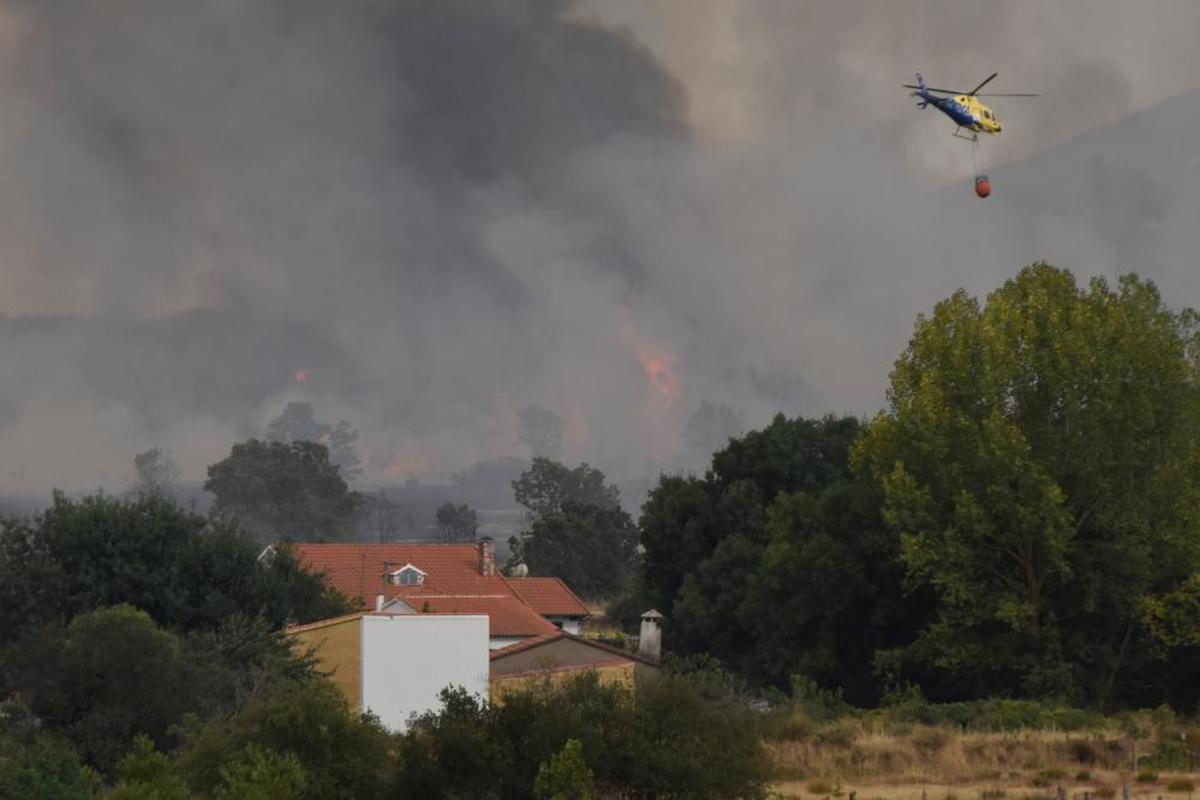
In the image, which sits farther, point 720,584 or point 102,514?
point 720,584

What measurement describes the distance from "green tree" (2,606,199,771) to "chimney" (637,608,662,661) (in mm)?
37579

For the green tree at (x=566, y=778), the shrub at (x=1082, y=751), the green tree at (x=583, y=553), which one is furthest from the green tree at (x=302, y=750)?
the green tree at (x=583, y=553)

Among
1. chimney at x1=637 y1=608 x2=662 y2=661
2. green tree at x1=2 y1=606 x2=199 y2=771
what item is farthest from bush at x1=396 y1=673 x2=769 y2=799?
chimney at x1=637 y1=608 x2=662 y2=661

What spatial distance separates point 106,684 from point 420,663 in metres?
9.78

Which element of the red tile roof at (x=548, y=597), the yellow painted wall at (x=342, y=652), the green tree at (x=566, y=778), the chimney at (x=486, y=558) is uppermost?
the chimney at (x=486, y=558)

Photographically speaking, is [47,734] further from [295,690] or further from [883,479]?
[883,479]

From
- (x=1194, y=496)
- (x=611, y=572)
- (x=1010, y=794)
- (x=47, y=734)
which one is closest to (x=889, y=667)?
(x=1194, y=496)

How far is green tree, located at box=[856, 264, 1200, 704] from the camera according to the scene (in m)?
57.9

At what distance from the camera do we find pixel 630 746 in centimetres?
3039

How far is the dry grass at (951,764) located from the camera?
127 ft

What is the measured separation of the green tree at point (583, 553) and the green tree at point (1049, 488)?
315 feet

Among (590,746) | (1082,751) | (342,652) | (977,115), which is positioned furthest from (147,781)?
(977,115)

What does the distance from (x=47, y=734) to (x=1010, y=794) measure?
87.8 feet

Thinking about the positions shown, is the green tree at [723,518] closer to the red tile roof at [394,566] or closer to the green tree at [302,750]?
the red tile roof at [394,566]
